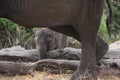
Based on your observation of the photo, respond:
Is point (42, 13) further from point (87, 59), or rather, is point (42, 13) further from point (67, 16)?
point (87, 59)

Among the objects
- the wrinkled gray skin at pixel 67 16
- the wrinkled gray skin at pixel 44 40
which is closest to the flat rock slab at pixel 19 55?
the wrinkled gray skin at pixel 44 40

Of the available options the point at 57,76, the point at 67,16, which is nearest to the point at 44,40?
the point at 57,76

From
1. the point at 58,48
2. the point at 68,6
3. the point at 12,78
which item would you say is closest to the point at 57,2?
the point at 68,6

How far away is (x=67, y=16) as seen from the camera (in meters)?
4.94

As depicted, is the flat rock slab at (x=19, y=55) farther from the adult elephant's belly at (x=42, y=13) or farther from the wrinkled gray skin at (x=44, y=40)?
the adult elephant's belly at (x=42, y=13)

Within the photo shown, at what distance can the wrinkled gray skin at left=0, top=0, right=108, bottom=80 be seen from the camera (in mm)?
4836

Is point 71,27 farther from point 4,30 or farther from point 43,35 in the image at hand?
point 4,30

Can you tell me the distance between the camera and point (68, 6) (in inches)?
195

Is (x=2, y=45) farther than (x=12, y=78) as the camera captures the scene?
Yes

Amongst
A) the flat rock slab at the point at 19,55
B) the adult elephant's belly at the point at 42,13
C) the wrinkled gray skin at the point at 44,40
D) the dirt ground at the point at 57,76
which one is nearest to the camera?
the adult elephant's belly at the point at 42,13

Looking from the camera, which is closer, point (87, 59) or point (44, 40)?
point (87, 59)

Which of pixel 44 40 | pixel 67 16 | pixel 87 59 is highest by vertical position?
pixel 67 16

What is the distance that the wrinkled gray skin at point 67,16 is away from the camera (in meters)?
4.84

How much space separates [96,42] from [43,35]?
1.98 meters
